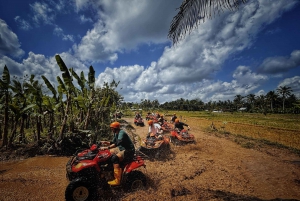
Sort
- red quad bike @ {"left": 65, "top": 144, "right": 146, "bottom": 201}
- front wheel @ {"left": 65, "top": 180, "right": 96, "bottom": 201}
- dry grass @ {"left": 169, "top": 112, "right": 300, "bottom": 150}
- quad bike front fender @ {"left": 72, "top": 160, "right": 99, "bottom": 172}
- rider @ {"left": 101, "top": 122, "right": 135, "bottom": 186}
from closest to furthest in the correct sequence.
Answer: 1. front wheel @ {"left": 65, "top": 180, "right": 96, "bottom": 201}
2. red quad bike @ {"left": 65, "top": 144, "right": 146, "bottom": 201}
3. quad bike front fender @ {"left": 72, "top": 160, "right": 99, "bottom": 172}
4. rider @ {"left": 101, "top": 122, "right": 135, "bottom": 186}
5. dry grass @ {"left": 169, "top": 112, "right": 300, "bottom": 150}

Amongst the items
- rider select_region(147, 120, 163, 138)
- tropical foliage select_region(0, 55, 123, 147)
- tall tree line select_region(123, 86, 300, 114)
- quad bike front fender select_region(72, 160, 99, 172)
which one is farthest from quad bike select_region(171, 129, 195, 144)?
tall tree line select_region(123, 86, 300, 114)

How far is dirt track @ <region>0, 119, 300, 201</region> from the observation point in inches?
182

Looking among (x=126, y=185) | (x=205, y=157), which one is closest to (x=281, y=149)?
(x=205, y=157)

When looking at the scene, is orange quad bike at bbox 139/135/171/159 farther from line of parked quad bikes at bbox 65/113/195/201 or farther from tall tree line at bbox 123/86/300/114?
tall tree line at bbox 123/86/300/114

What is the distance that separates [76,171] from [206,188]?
4062 mm

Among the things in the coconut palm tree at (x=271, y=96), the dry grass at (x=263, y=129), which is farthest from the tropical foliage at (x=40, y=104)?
the coconut palm tree at (x=271, y=96)

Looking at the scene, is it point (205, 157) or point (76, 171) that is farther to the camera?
point (205, 157)

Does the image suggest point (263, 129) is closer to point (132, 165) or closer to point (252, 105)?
point (132, 165)

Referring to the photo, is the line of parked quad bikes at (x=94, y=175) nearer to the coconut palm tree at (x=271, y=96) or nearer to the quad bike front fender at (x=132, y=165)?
the quad bike front fender at (x=132, y=165)

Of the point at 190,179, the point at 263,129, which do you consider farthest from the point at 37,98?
the point at 263,129

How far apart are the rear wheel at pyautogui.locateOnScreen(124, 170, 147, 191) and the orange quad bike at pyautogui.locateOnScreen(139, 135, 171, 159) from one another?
131 inches

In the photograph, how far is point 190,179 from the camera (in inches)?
232

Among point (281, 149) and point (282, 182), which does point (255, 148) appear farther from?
point (282, 182)

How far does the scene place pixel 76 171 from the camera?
388 cm
